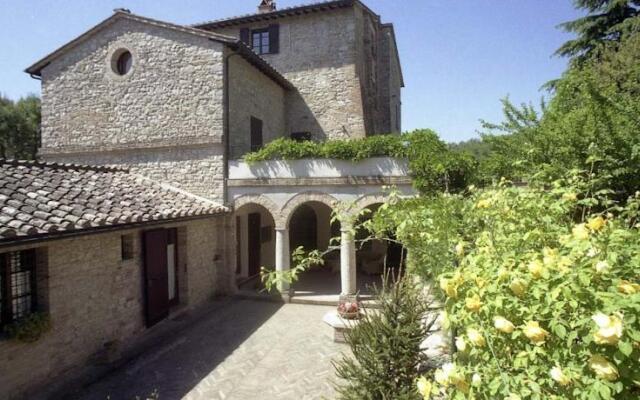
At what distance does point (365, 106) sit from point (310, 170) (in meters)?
7.15

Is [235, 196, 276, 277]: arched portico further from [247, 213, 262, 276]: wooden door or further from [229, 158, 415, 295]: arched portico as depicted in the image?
[229, 158, 415, 295]: arched portico

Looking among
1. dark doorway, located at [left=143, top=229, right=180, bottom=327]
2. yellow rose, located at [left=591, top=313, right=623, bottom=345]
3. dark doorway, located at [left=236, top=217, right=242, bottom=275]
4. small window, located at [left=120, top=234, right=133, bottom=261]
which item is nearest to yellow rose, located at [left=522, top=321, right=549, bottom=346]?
yellow rose, located at [left=591, top=313, right=623, bottom=345]

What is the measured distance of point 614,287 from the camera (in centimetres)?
191

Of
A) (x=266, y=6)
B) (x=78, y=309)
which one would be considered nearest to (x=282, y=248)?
(x=78, y=309)

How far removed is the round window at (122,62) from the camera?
43.0 feet

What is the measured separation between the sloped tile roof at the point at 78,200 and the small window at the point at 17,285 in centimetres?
87

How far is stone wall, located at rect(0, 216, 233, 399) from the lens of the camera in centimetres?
631

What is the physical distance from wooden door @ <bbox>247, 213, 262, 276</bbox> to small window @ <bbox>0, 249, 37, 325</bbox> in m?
8.01

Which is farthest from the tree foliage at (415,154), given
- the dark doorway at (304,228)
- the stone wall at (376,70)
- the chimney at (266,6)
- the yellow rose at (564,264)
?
the chimney at (266,6)

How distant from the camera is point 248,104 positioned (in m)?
13.6

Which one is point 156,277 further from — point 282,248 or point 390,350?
point 390,350

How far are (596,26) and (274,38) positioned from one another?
14.1 metres

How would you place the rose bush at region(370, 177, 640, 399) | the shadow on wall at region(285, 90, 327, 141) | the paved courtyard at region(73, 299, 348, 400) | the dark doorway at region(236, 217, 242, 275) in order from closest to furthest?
the rose bush at region(370, 177, 640, 399), the paved courtyard at region(73, 299, 348, 400), the dark doorway at region(236, 217, 242, 275), the shadow on wall at region(285, 90, 327, 141)

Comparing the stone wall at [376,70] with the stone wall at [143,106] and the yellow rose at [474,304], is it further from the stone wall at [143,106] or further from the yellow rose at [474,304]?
the yellow rose at [474,304]
